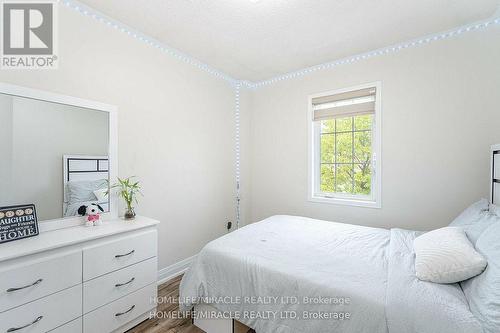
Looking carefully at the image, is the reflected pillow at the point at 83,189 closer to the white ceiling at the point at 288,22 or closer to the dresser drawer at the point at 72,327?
the dresser drawer at the point at 72,327

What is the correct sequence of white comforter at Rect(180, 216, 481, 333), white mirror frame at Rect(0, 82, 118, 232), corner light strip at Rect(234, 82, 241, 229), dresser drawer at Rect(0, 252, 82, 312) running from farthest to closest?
corner light strip at Rect(234, 82, 241, 229) < white mirror frame at Rect(0, 82, 118, 232) < dresser drawer at Rect(0, 252, 82, 312) < white comforter at Rect(180, 216, 481, 333)

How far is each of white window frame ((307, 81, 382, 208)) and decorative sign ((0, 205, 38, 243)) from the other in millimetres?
2722

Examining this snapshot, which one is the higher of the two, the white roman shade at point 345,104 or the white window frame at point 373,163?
the white roman shade at point 345,104

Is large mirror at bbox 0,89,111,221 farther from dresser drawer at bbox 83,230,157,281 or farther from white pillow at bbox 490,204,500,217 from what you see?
white pillow at bbox 490,204,500,217

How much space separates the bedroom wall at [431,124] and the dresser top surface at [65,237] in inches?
84.9

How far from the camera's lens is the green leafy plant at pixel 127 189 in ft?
6.76

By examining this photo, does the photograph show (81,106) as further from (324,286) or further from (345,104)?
(345,104)

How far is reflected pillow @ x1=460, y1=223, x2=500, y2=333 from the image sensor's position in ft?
2.98

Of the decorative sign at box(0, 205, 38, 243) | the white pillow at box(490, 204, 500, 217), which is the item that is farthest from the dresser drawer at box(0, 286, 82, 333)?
the white pillow at box(490, 204, 500, 217)

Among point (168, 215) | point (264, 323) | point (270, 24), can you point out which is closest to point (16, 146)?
point (168, 215)

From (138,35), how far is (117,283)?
2.18 metres

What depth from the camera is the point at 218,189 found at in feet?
10.5

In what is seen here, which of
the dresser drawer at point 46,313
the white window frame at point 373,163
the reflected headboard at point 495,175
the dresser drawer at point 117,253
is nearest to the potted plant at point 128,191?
the dresser drawer at point 117,253

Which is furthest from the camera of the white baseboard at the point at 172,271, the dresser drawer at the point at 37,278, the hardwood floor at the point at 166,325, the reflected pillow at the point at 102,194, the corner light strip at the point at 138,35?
the white baseboard at the point at 172,271
